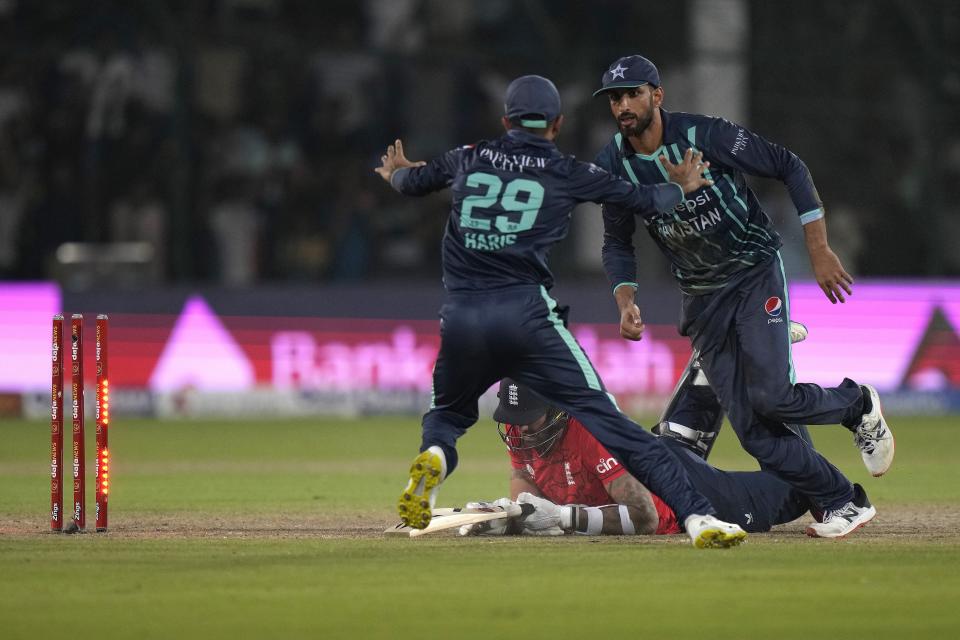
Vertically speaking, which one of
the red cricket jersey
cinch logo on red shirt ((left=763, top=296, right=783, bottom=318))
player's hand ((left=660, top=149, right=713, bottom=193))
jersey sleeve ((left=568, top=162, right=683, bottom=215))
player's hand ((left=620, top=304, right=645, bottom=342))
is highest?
player's hand ((left=660, top=149, right=713, bottom=193))

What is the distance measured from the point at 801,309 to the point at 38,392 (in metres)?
8.30

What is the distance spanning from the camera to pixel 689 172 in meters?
7.85

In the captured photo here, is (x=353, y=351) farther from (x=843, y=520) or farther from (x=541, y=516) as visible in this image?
(x=843, y=520)

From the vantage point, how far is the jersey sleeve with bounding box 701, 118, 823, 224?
809 cm

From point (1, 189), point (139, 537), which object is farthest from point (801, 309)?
point (139, 537)

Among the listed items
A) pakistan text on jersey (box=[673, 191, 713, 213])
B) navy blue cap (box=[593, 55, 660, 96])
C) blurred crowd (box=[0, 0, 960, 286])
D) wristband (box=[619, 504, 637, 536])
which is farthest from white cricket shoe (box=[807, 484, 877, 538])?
blurred crowd (box=[0, 0, 960, 286])

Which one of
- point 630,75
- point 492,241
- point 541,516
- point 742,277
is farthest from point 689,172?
point 541,516

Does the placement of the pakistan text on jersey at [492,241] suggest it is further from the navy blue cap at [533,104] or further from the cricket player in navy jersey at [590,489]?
the cricket player in navy jersey at [590,489]

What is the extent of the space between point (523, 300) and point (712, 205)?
4.49 ft

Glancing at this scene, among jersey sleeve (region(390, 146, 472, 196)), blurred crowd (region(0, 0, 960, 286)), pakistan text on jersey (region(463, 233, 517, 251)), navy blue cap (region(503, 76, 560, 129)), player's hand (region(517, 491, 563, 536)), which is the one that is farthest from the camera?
blurred crowd (region(0, 0, 960, 286))

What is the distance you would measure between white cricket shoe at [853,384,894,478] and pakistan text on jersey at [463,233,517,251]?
2210mm

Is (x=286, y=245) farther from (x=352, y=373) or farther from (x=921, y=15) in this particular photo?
(x=921, y=15)

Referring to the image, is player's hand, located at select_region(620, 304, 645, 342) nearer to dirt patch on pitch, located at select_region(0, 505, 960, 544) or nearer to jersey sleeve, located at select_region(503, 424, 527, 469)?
jersey sleeve, located at select_region(503, 424, 527, 469)

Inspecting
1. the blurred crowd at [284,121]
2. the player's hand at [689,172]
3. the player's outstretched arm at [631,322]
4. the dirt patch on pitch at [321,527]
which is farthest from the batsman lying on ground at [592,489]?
the blurred crowd at [284,121]
